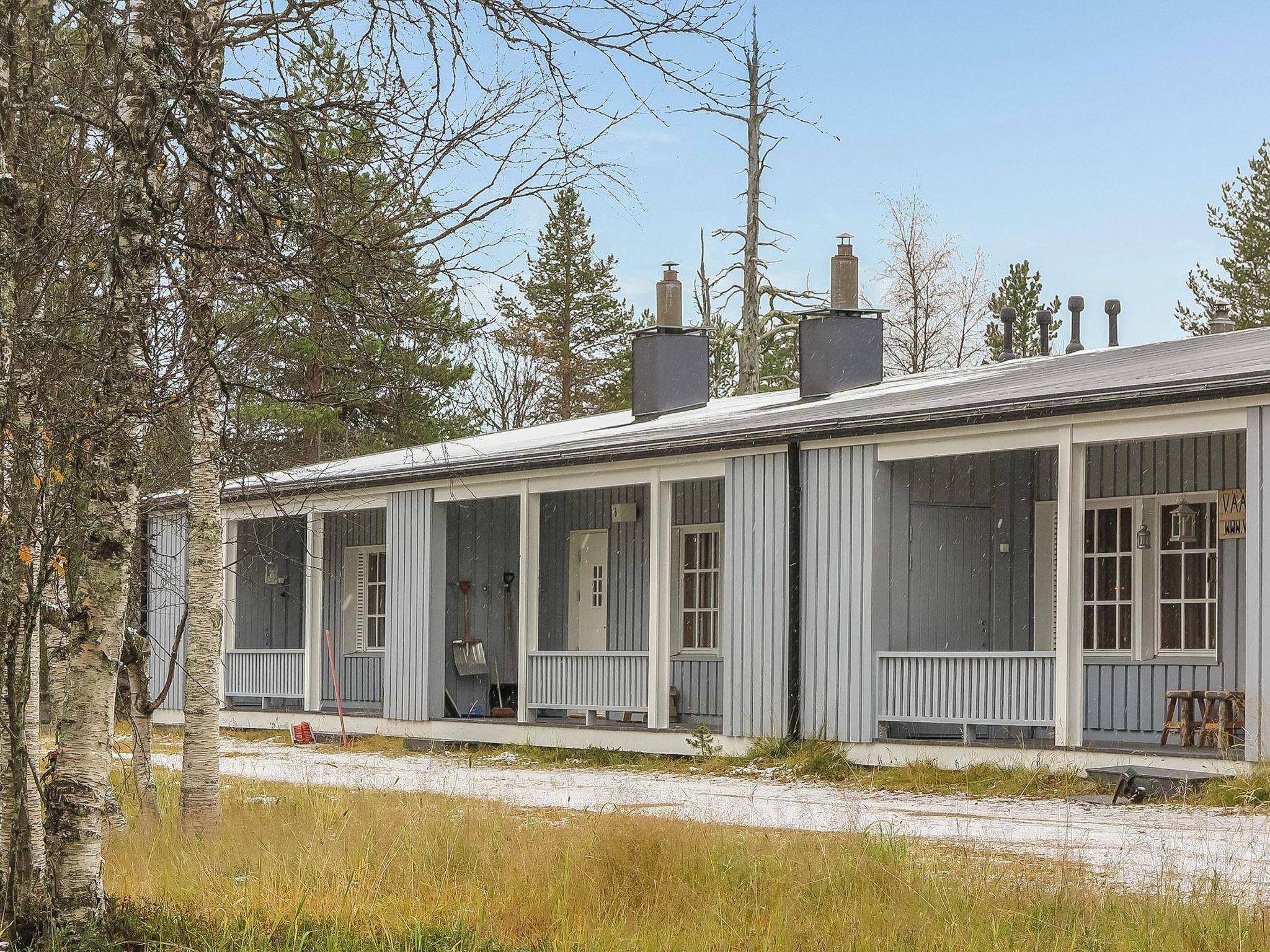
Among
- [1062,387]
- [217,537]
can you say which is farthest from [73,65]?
[1062,387]

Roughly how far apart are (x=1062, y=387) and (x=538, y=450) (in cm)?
661

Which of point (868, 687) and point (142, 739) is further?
point (868, 687)

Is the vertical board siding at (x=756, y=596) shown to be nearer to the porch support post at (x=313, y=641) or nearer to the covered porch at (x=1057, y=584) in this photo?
the covered porch at (x=1057, y=584)

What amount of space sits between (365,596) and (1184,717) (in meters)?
12.5

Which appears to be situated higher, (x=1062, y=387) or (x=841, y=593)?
(x=1062, y=387)

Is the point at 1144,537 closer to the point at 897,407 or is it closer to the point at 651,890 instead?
the point at 897,407

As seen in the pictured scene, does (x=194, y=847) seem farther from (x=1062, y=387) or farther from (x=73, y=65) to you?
(x=1062, y=387)

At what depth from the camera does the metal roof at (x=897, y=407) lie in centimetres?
1267

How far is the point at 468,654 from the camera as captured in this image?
20406 mm

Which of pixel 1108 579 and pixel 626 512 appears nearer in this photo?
pixel 1108 579

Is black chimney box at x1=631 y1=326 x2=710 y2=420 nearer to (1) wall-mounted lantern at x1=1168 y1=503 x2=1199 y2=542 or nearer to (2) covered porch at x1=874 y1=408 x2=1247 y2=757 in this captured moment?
(2) covered porch at x1=874 y1=408 x2=1247 y2=757

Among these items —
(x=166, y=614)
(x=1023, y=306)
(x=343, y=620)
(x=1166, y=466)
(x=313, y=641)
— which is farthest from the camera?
(x=1023, y=306)

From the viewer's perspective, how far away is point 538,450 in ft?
60.2

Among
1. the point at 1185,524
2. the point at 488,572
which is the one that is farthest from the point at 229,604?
the point at 1185,524
